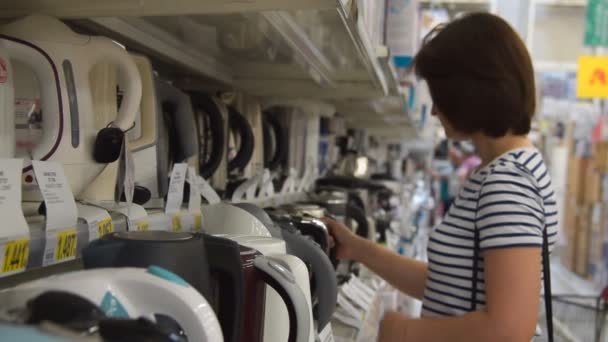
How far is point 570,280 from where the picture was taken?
226 inches

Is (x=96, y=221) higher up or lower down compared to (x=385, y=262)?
higher up

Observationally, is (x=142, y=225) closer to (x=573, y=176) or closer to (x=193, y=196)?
(x=193, y=196)

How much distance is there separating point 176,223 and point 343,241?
0.62 m

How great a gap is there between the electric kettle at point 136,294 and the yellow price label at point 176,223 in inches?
16.0

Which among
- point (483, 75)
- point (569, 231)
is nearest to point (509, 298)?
point (483, 75)

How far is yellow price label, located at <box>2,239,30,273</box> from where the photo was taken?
510 mm

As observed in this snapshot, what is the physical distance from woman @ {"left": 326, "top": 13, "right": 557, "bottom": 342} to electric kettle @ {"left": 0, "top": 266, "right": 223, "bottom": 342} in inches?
24.7

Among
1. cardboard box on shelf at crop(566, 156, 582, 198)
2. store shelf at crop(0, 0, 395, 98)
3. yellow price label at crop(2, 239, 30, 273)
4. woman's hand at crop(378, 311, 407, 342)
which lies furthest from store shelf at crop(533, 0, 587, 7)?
yellow price label at crop(2, 239, 30, 273)

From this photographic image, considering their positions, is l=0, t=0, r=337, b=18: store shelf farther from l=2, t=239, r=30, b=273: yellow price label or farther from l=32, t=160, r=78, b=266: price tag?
l=2, t=239, r=30, b=273: yellow price label

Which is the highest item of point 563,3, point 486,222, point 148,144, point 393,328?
point 563,3

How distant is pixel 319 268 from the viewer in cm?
86

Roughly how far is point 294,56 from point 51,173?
0.79m

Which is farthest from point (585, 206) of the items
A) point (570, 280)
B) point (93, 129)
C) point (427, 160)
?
point (93, 129)

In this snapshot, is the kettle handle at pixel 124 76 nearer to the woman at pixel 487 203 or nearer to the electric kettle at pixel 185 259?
the electric kettle at pixel 185 259
